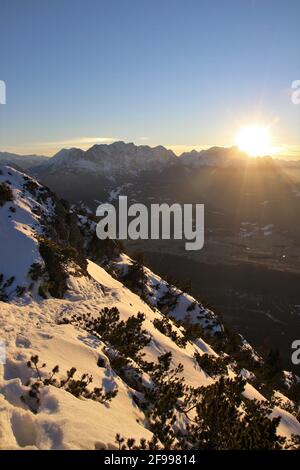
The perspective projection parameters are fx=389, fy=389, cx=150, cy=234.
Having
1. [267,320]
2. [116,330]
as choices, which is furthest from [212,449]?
[267,320]

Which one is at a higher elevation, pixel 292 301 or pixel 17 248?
pixel 17 248

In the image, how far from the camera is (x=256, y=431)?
14609 millimetres

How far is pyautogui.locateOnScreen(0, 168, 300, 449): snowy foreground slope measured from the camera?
9648 mm

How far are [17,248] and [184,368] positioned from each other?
1221 cm

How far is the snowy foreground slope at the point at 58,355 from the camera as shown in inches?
380

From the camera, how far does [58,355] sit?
14.1 m

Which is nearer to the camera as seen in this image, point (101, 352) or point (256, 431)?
point (256, 431)

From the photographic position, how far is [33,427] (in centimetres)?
948
